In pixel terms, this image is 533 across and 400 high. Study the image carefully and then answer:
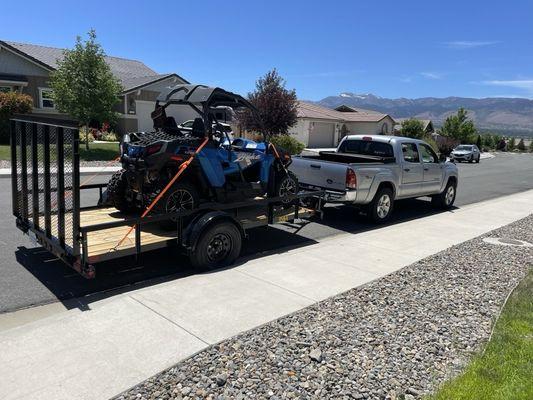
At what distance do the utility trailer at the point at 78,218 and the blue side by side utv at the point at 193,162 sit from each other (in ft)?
1.00

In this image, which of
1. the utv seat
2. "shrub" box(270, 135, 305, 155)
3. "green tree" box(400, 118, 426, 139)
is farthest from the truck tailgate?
"green tree" box(400, 118, 426, 139)

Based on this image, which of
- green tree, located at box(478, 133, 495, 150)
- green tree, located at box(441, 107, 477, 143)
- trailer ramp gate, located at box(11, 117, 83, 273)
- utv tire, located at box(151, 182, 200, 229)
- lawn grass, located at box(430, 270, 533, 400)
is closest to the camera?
lawn grass, located at box(430, 270, 533, 400)

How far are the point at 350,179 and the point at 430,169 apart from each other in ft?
11.2

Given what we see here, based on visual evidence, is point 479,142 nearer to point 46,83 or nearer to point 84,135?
point 84,135

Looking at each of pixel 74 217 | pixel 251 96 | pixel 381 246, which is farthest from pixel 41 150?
pixel 251 96

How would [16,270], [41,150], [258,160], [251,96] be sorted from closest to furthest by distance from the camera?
[41,150] < [16,270] < [258,160] < [251,96]

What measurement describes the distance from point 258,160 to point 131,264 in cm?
258

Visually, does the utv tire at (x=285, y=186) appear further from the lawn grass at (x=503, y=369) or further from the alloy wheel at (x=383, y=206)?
the lawn grass at (x=503, y=369)

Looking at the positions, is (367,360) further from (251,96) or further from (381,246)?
(251,96)

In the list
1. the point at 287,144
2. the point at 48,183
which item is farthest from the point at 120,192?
the point at 287,144

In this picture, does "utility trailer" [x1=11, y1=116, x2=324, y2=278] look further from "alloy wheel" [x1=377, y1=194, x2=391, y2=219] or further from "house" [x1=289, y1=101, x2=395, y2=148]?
"house" [x1=289, y1=101, x2=395, y2=148]

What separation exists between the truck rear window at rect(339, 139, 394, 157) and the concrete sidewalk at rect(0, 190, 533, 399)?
3.35 metres

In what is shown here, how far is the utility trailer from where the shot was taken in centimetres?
502

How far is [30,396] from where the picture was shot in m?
3.32
